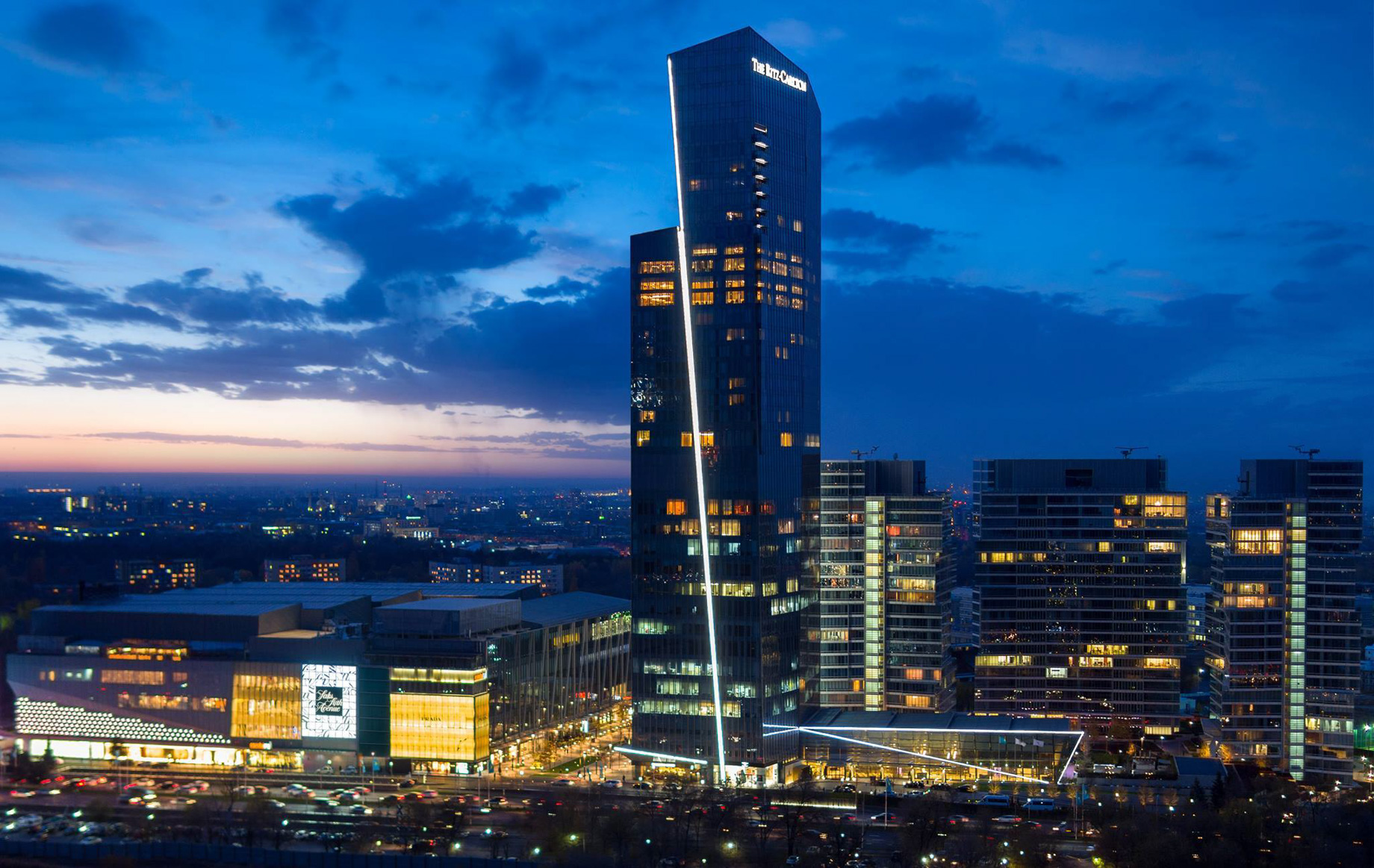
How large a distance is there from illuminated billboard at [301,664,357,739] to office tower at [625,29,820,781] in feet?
65.4

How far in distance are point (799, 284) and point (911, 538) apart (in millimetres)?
21571

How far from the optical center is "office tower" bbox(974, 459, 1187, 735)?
308 ft

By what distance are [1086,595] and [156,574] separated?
140 metres

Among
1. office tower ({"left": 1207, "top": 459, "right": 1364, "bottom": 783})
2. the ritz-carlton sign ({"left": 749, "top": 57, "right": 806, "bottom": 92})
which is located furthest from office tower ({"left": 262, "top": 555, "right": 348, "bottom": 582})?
office tower ({"left": 1207, "top": 459, "right": 1364, "bottom": 783})

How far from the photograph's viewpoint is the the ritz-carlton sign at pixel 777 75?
82.1 m

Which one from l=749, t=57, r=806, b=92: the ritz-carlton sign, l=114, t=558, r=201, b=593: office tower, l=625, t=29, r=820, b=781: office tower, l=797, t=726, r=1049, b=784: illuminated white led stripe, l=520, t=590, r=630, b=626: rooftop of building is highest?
l=749, t=57, r=806, b=92: the ritz-carlton sign

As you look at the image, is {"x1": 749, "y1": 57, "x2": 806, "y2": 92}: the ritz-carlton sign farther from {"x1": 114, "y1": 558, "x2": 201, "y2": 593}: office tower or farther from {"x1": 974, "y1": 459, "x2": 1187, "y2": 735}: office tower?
{"x1": 114, "y1": 558, "x2": 201, "y2": 593}: office tower

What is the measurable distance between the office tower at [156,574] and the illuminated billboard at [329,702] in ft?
340

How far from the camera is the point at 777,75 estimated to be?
275 feet

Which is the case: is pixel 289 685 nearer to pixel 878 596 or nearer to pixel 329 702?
pixel 329 702

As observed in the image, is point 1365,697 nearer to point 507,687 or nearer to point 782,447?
point 782,447

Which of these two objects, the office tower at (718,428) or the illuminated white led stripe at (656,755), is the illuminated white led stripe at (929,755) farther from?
the illuminated white led stripe at (656,755)

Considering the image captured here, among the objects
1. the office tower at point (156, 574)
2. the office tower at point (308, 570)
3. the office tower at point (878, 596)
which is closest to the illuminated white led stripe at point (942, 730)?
the office tower at point (878, 596)

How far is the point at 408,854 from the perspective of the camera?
67.1 m
